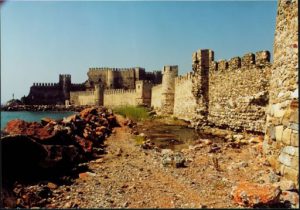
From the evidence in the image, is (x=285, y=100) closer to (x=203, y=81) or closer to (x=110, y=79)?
(x=203, y=81)

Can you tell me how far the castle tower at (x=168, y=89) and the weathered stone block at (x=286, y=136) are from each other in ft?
91.5

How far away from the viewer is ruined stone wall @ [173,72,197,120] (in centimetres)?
2787

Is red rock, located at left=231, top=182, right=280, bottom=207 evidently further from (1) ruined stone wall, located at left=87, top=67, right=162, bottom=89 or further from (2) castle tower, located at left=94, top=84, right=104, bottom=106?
(1) ruined stone wall, located at left=87, top=67, right=162, bottom=89

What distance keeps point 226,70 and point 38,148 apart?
12831 millimetres

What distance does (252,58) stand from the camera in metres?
17.5

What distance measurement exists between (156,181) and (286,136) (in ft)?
9.73

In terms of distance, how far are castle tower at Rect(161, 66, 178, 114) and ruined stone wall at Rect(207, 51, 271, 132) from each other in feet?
49.8

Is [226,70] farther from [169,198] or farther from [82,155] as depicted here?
[169,198]

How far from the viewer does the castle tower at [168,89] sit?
37.1 metres

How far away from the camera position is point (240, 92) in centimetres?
1833

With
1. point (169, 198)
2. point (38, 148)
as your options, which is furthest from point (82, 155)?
point (169, 198)

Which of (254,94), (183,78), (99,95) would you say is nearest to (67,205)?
(254,94)

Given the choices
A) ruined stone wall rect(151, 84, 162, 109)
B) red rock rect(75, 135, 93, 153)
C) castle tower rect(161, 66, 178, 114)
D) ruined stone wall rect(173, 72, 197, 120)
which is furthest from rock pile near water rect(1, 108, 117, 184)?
ruined stone wall rect(151, 84, 162, 109)

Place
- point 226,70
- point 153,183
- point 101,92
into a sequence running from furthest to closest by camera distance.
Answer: point 101,92 < point 226,70 < point 153,183
